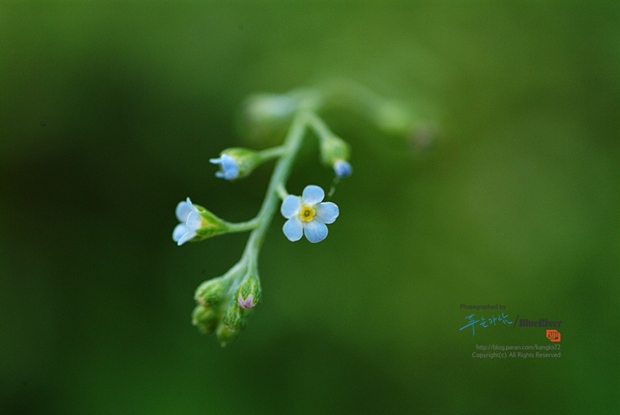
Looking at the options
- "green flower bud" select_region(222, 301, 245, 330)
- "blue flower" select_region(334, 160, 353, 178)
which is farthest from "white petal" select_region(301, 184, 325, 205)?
"green flower bud" select_region(222, 301, 245, 330)

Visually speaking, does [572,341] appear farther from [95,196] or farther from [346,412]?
[95,196]

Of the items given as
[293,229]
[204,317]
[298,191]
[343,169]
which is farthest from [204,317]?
[298,191]

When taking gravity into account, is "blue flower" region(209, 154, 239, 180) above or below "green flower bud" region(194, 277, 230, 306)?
above

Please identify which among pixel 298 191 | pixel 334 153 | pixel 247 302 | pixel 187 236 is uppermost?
pixel 298 191

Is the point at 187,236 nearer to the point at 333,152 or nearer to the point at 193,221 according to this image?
the point at 193,221

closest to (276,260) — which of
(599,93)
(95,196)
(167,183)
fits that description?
(167,183)

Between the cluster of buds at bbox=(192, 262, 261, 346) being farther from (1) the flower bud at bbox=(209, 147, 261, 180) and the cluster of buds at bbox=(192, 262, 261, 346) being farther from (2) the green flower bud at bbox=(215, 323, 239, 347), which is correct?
(1) the flower bud at bbox=(209, 147, 261, 180)
